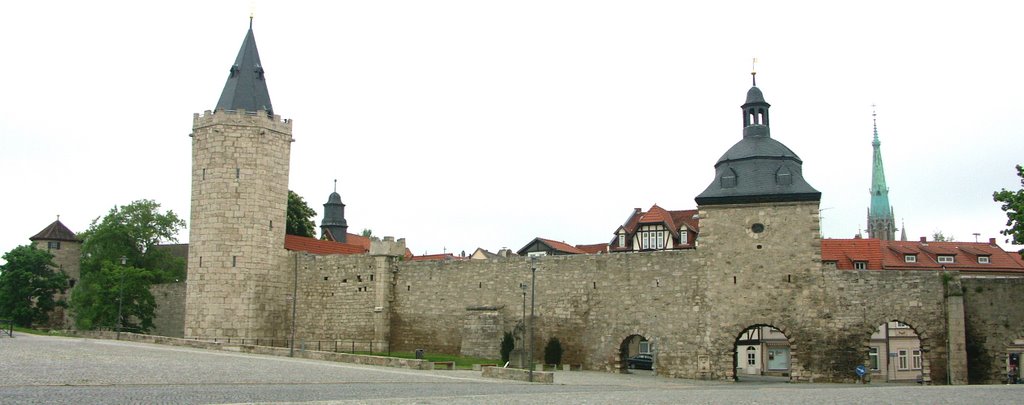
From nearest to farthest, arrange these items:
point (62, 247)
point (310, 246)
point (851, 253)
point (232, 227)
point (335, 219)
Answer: point (232, 227), point (310, 246), point (851, 253), point (62, 247), point (335, 219)

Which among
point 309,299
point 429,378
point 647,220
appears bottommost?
point 429,378

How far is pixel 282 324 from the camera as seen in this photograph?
43.4 meters

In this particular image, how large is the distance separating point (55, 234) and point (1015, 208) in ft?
202

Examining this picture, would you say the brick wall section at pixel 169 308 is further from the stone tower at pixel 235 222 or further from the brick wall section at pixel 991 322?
the brick wall section at pixel 991 322

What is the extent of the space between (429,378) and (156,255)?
36.7m

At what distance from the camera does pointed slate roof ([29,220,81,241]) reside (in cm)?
6750

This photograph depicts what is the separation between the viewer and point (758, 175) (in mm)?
35844

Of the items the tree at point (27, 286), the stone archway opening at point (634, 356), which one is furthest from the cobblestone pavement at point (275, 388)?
the tree at point (27, 286)

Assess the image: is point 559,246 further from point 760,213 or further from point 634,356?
point 760,213

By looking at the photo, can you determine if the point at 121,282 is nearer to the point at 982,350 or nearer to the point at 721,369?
the point at 721,369

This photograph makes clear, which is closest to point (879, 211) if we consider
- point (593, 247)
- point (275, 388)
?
point (593, 247)

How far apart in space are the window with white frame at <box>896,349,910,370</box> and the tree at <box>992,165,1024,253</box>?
73.6 ft

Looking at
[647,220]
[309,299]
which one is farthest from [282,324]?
[647,220]

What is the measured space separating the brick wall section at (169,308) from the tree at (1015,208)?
3942 cm
